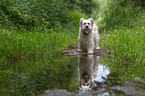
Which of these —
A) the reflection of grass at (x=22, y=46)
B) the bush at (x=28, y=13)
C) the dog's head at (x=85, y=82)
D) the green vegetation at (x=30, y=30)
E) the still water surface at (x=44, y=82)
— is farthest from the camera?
the bush at (x=28, y=13)

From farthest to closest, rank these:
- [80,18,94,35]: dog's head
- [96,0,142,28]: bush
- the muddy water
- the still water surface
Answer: [96,0,142,28]: bush, [80,18,94,35]: dog's head, the still water surface, the muddy water

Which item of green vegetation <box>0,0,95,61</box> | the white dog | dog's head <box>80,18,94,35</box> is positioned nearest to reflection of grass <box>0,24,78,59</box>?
green vegetation <box>0,0,95,61</box>

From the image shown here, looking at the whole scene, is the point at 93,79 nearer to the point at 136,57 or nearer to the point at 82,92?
the point at 82,92

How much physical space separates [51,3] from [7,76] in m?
8.84

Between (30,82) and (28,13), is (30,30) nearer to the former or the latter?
(28,13)

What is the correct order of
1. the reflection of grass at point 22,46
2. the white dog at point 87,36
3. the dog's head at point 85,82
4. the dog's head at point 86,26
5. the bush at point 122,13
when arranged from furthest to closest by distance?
1. the bush at point 122,13
2. the white dog at point 87,36
3. the dog's head at point 86,26
4. the reflection of grass at point 22,46
5. the dog's head at point 85,82

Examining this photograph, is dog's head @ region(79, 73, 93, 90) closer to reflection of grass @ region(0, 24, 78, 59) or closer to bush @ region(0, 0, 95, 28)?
reflection of grass @ region(0, 24, 78, 59)

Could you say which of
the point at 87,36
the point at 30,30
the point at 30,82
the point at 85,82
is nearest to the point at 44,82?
the point at 30,82

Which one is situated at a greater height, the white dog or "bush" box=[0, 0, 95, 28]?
"bush" box=[0, 0, 95, 28]

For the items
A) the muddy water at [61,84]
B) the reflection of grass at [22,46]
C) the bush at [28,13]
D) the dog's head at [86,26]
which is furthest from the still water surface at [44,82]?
the bush at [28,13]

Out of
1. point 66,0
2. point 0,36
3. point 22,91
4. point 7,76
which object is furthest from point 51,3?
point 22,91

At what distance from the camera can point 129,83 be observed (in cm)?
277

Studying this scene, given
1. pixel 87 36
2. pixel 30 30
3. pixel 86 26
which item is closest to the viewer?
pixel 86 26

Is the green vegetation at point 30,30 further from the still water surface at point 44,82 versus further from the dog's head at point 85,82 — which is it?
the dog's head at point 85,82
